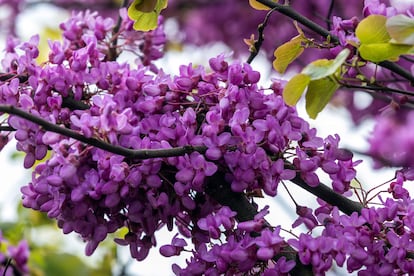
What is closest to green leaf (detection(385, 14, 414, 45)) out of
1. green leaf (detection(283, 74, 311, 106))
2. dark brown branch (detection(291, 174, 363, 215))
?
green leaf (detection(283, 74, 311, 106))

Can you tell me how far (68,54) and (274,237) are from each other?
42 centimetres

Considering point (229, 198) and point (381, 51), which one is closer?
point (381, 51)

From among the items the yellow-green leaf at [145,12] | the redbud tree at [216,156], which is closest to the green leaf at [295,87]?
the redbud tree at [216,156]

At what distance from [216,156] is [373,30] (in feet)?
0.78

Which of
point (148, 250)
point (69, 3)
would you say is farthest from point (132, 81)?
point (69, 3)

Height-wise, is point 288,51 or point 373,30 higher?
point 373,30

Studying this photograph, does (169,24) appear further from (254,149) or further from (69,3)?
(254,149)

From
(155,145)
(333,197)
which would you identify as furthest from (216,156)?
(333,197)

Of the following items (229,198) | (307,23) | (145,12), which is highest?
(307,23)

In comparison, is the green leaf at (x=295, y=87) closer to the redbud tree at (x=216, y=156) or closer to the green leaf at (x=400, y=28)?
the redbud tree at (x=216, y=156)

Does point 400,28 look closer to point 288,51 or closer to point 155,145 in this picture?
point 288,51

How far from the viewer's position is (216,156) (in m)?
0.96

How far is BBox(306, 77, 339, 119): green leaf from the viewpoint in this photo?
0.91m

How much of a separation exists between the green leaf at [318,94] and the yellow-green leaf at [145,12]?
0.24m
